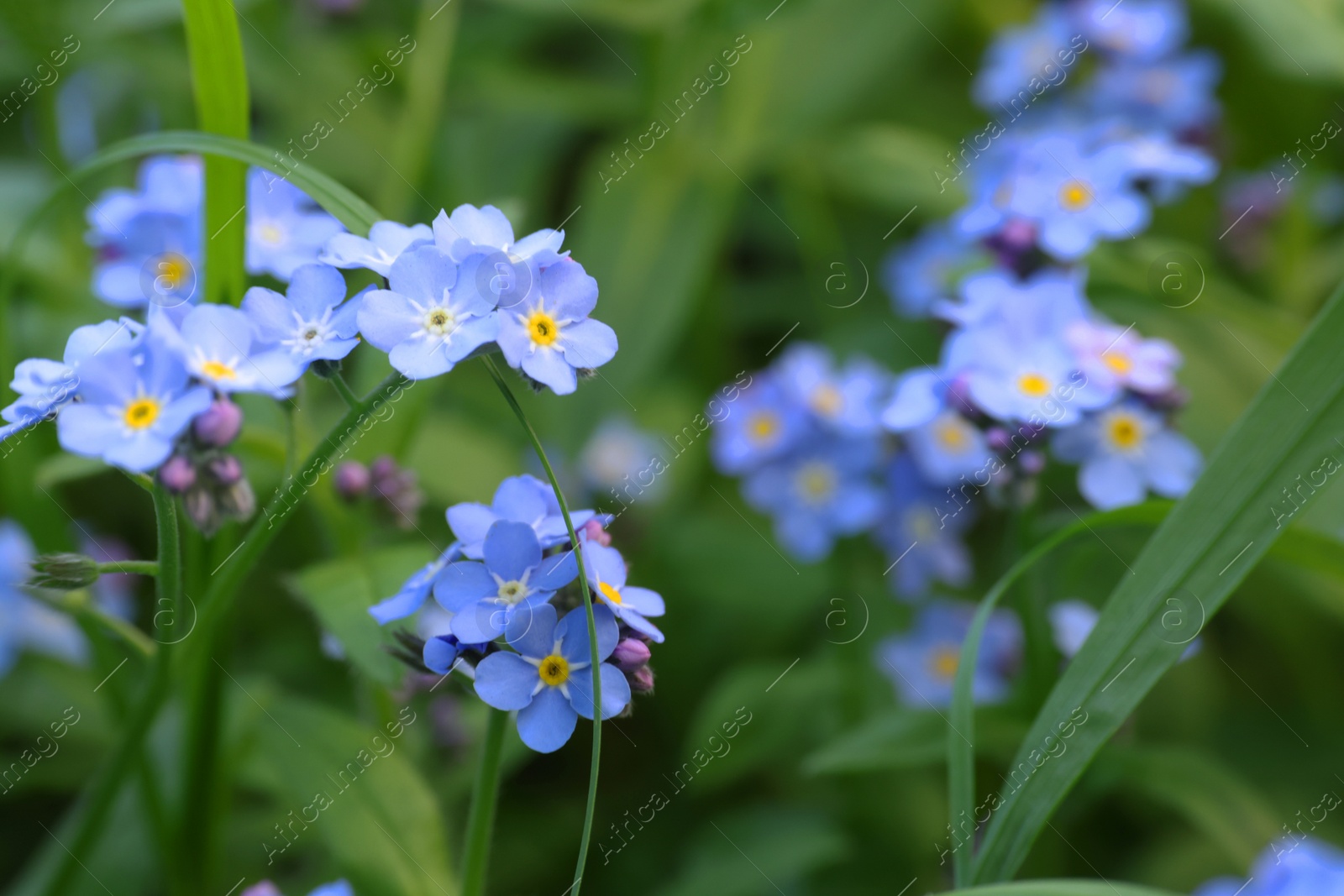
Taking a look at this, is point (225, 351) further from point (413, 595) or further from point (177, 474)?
point (413, 595)

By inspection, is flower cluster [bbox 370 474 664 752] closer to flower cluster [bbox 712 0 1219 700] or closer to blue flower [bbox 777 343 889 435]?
flower cluster [bbox 712 0 1219 700]

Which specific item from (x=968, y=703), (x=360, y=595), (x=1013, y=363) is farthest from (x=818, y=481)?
(x=360, y=595)

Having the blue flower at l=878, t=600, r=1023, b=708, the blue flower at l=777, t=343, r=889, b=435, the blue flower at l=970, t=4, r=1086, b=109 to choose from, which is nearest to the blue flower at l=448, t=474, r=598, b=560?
the blue flower at l=777, t=343, r=889, b=435

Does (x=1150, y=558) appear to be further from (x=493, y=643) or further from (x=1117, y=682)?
(x=493, y=643)

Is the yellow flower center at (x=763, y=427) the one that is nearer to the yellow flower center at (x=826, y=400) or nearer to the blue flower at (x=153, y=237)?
the yellow flower center at (x=826, y=400)

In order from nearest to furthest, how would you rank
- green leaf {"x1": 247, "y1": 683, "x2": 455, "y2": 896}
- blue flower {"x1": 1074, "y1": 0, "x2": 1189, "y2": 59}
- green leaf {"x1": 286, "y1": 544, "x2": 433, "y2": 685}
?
1. green leaf {"x1": 286, "y1": 544, "x2": 433, "y2": 685}
2. green leaf {"x1": 247, "y1": 683, "x2": 455, "y2": 896}
3. blue flower {"x1": 1074, "y1": 0, "x2": 1189, "y2": 59}

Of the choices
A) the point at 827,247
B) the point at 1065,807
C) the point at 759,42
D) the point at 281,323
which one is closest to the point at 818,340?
the point at 827,247

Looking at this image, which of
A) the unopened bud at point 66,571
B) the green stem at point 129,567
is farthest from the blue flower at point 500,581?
the unopened bud at point 66,571

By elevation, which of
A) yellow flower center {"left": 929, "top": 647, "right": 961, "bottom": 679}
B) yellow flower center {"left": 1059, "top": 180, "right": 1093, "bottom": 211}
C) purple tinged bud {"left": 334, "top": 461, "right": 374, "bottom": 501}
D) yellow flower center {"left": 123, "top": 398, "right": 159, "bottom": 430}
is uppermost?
yellow flower center {"left": 1059, "top": 180, "right": 1093, "bottom": 211}
